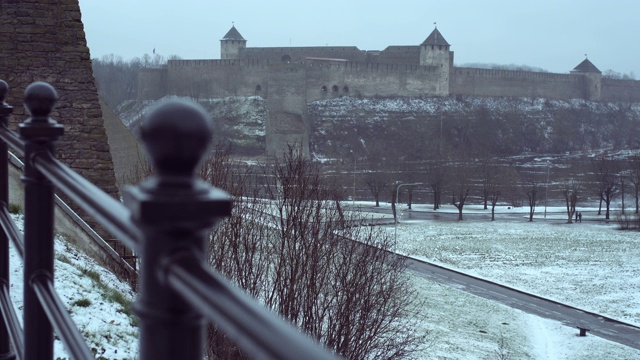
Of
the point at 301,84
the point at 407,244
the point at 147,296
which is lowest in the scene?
the point at 407,244

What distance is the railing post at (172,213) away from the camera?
820 millimetres

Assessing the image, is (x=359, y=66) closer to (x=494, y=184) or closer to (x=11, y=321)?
(x=494, y=184)

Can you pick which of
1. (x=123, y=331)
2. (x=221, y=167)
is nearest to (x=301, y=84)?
(x=221, y=167)

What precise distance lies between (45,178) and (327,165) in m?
52.4

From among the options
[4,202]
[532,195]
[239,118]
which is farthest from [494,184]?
[4,202]

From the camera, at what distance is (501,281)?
22.8m

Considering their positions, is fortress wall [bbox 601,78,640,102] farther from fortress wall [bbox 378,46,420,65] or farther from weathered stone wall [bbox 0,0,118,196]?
weathered stone wall [bbox 0,0,118,196]

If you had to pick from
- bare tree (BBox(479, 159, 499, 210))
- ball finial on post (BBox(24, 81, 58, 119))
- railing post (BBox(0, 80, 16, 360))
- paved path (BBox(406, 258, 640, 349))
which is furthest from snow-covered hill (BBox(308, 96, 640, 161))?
ball finial on post (BBox(24, 81, 58, 119))

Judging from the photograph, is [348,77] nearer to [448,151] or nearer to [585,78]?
[448,151]

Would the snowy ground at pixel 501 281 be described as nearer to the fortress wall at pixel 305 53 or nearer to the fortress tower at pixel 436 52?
the fortress tower at pixel 436 52

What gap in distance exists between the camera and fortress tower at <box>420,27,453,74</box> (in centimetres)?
6506

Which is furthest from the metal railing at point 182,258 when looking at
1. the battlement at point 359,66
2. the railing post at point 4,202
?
the battlement at point 359,66

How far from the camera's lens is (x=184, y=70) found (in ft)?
210

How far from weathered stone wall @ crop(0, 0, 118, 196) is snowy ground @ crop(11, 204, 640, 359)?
2.26m
